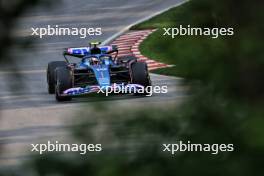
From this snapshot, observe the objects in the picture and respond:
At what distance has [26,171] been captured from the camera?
1.86 m

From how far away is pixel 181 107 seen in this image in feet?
6.17

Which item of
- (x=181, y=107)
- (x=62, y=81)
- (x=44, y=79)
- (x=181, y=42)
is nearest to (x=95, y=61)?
(x=62, y=81)

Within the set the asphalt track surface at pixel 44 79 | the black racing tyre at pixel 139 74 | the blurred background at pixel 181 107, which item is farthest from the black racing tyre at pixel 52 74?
the blurred background at pixel 181 107

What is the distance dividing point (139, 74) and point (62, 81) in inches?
42.6

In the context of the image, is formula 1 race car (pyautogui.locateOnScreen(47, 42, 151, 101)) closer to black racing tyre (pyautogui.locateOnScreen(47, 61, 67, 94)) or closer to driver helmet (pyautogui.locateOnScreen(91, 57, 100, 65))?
driver helmet (pyautogui.locateOnScreen(91, 57, 100, 65))

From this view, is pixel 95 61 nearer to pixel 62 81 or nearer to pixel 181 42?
pixel 62 81

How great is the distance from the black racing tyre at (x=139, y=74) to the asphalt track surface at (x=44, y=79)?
3.50 feet

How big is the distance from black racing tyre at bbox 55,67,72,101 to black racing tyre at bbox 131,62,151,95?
2.95 ft

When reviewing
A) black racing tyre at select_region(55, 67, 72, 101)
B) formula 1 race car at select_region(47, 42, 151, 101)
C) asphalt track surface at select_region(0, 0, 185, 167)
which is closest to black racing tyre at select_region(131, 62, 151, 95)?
formula 1 race car at select_region(47, 42, 151, 101)

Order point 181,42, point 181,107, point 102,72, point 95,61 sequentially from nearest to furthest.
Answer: point 181,42 < point 181,107 < point 102,72 < point 95,61

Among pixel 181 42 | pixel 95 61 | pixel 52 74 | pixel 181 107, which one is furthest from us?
pixel 52 74

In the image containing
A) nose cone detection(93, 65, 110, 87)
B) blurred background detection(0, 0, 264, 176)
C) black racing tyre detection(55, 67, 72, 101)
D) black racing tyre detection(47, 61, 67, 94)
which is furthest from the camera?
black racing tyre detection(47, 61, 67, 94)

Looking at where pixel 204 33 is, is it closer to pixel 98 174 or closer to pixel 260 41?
pixel 260 41

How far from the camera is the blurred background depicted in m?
1.71
